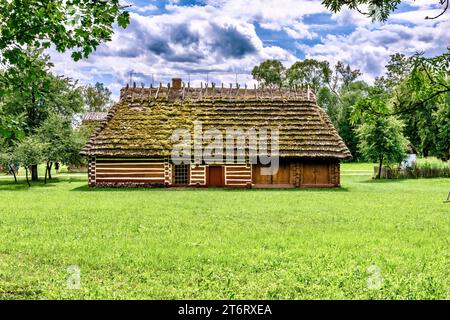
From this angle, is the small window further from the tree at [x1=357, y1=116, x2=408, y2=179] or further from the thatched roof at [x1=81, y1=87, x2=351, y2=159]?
the tree at [x1=357, y1=116, x2=408, y2=179]

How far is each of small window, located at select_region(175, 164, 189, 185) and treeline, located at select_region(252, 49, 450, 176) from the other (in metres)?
11.9

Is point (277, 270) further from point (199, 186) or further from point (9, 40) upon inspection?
point (199, 186)

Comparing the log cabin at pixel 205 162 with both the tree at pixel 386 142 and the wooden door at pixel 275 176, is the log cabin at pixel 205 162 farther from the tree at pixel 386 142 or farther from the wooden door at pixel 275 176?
the tree at pixel 386 142

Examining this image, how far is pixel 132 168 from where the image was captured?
103 feet

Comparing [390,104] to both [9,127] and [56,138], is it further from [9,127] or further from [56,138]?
[56,138]

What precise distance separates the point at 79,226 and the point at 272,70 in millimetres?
55809

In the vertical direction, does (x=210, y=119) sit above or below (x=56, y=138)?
above

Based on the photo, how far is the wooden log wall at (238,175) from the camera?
31.1 meters

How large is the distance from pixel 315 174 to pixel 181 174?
898cm

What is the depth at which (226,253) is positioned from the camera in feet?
30.7

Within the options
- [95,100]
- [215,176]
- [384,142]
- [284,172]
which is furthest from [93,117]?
[384,142]

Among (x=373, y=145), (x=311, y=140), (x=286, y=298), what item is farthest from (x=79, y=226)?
(x=373, y=145)

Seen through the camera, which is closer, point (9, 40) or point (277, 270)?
point (9, 40)

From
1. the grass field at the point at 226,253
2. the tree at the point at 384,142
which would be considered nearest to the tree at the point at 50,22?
the grass field at the point at 226,253
